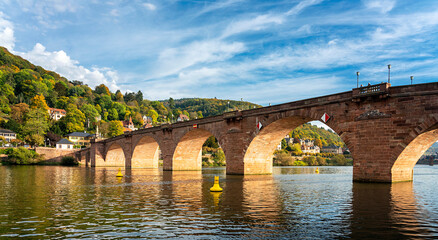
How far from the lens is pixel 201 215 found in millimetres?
13820

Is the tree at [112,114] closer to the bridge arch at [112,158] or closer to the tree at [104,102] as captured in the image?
the tree at [104,102]

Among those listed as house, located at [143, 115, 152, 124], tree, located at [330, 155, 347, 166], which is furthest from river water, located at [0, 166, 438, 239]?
house, located at [143, 115, 152, 124]

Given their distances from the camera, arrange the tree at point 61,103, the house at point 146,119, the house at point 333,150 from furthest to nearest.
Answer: the house at point 146,119 < the house at point 333,150 < the tree at point 61,103

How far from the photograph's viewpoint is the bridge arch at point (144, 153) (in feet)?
215

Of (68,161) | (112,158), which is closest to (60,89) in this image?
(68,161)

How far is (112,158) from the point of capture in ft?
270

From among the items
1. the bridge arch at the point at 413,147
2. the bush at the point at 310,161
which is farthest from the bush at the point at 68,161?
the bridge arch at the point at 413,147

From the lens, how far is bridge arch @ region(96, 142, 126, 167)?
79.8m

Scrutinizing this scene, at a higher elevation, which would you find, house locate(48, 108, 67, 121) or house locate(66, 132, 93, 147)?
house locate(48, 108, 67, 121)

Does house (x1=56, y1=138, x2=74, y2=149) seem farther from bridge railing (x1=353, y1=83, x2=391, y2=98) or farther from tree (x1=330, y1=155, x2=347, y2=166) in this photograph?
bridge railing (x1=353, y1=83, x2=391, y2=98)

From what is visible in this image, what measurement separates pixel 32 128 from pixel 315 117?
3680 inches

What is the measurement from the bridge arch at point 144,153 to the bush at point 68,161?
25.8 meters

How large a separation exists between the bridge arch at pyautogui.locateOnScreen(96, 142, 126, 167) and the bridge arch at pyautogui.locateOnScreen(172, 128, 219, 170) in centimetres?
2898

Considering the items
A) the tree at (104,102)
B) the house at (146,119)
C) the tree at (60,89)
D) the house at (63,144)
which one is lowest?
the house at (63,144)
